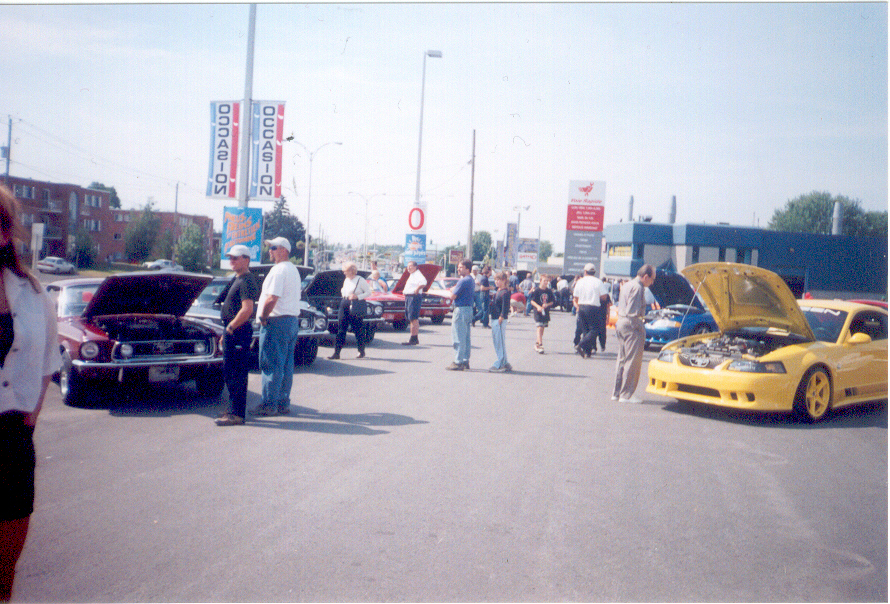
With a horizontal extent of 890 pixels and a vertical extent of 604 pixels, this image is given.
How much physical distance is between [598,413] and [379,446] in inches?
126

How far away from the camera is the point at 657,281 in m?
16.0

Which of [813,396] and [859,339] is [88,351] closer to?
[813,396]

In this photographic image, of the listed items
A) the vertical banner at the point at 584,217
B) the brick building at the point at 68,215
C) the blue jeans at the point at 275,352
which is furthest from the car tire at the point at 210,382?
the brick building at the point at 68,215

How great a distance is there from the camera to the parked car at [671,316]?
1608 centimetres

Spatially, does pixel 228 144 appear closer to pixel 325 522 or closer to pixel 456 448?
pixel 456 448

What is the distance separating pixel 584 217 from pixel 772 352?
2649 cm

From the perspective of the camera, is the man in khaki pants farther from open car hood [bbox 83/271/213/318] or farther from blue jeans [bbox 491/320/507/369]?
open car hood [bbox 83/271/213/318]

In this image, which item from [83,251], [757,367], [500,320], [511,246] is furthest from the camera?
[83,251]

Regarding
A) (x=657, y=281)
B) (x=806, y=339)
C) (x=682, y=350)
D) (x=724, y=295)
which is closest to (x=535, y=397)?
(x=682, y=350)

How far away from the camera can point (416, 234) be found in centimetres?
2712

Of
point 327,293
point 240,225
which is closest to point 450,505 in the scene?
point 327,293

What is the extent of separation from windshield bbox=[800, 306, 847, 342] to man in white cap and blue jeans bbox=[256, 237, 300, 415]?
620cm

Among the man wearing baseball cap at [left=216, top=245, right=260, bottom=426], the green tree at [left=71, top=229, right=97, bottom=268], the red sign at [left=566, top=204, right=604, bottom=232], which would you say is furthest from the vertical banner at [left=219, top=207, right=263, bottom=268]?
the green tree at [left=71, top=229, right=97, bottom=268]

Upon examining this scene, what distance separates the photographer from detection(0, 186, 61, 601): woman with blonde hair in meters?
2.65
